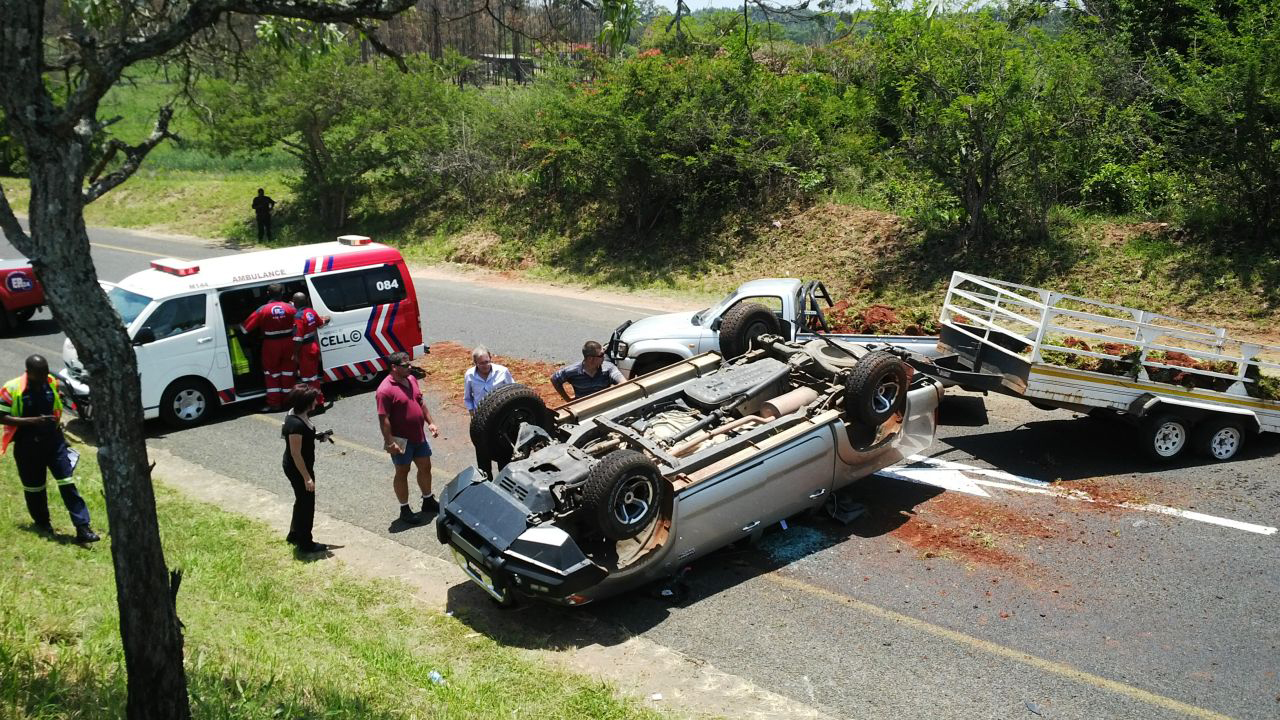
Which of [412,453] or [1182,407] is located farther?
[1182,407]

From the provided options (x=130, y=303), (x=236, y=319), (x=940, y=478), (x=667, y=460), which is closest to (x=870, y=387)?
(x=940, y=478)

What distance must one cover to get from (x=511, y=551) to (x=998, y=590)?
3.83m

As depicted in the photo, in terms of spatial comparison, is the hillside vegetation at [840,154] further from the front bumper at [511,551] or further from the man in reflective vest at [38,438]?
the front bumper at [511,551]

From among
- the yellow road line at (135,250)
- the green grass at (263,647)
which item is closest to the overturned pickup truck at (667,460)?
the green grass at (263,647)

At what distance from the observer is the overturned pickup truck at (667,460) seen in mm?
7066

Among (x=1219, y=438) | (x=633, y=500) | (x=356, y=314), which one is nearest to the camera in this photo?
(x=633, y=500)

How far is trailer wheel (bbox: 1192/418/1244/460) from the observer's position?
9953mm

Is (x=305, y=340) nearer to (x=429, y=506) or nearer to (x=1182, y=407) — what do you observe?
(x=429, y=506)

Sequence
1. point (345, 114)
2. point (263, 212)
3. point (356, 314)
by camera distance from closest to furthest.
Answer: point (356, 314)
point (345, 114)
point (263, 212)

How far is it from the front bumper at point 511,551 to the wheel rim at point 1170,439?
6.32m

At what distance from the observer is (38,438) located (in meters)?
8.08

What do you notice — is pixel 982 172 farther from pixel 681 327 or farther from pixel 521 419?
pixel 521 419

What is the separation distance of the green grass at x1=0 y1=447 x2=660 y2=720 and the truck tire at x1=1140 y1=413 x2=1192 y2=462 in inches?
256

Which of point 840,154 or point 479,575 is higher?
point 840,154
